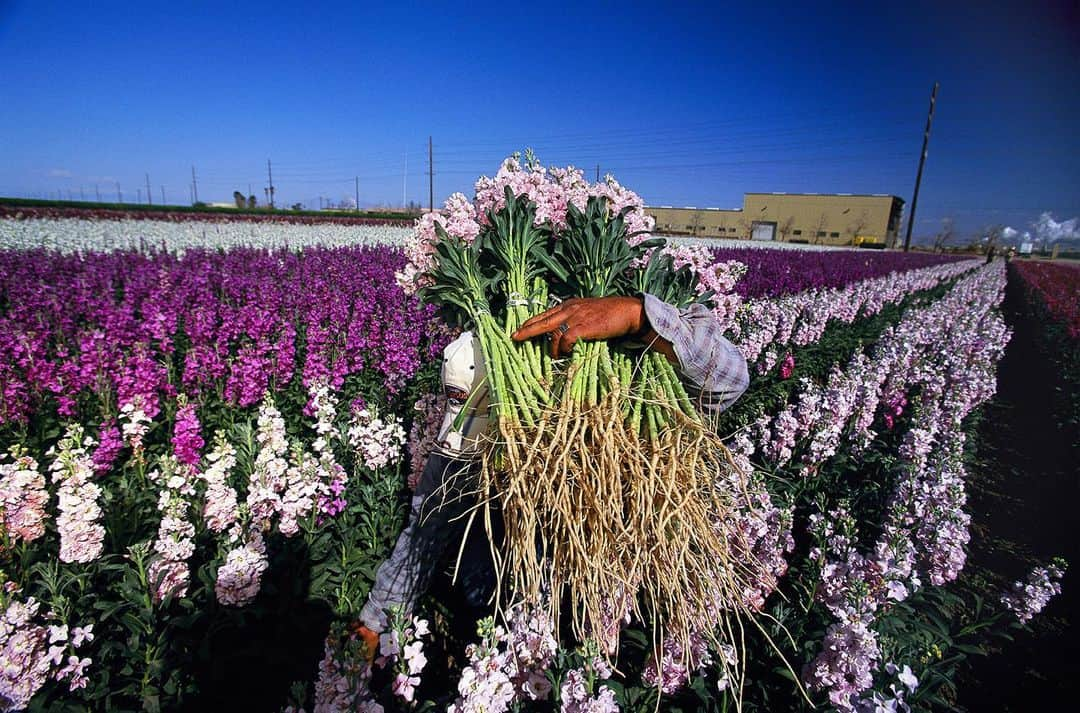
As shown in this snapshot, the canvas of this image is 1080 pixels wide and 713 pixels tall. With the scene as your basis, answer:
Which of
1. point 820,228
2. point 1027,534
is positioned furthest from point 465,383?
point 820,228

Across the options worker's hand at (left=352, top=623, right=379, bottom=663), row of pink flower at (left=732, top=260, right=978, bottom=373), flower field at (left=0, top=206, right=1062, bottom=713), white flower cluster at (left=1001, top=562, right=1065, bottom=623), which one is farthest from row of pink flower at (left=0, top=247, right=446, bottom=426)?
row of pink flower at (left=732, top=260, right=978, bottom=373)

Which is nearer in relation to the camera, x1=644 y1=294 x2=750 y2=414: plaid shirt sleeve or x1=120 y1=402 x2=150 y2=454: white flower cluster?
x1=644 y1=294 x2=750 y2=414: plaid shirt sleeve

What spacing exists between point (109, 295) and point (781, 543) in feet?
26.5

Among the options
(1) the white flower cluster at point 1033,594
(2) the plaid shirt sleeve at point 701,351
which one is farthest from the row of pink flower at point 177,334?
(1) the white flower cluster at point 1033,594

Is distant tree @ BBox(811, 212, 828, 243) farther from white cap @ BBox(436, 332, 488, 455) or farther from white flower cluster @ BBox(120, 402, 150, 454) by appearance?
white flower cluster @ BBox(120, 402, 150, 454)

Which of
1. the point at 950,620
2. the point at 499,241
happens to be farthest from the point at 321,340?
the point at 950,620

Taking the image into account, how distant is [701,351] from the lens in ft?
5.72

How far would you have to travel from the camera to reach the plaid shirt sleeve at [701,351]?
5.46 feet

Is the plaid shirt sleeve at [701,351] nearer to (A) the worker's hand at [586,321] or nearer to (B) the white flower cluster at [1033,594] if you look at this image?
(A) the worker's hand at [586,321]

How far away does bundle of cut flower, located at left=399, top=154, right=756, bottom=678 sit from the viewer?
1.56 metres

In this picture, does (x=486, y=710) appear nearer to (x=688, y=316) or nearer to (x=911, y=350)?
(x=688, y=316)

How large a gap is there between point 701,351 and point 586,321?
402 millimetres

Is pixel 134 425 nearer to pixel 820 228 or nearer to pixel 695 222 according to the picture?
pixel 695 222

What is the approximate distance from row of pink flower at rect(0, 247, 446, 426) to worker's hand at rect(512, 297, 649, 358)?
686 millimetres
